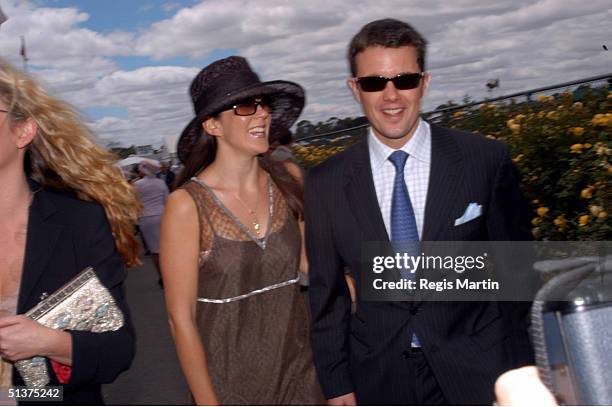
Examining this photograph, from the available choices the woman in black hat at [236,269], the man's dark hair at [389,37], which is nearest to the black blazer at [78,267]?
the woman in black hat at [236,269]

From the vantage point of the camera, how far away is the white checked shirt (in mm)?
2797

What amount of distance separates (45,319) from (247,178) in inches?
→ 46.6

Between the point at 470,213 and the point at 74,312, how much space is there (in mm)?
1332

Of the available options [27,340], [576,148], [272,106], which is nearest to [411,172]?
[272,106]

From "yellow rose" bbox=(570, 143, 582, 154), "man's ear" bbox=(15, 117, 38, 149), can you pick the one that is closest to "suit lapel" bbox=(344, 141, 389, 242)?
"man's ear" bbox=(15, 117, 38, 149)

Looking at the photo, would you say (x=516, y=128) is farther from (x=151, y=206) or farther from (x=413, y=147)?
(x=151, y=206)

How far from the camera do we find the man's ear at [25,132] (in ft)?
8.13

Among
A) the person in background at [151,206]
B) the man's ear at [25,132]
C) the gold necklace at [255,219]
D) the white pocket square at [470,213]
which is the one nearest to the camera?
the man's ear at [25,132]

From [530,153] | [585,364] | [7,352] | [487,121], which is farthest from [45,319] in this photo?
[487,121]

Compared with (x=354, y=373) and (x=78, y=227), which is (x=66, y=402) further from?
(x=354, y=373)

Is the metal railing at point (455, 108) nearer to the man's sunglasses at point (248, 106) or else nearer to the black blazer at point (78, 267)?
the man's sunglasses at point (248, 106)

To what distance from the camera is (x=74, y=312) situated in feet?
7.59

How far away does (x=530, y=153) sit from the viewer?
19.1ft

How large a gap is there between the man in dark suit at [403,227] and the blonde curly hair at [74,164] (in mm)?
691
